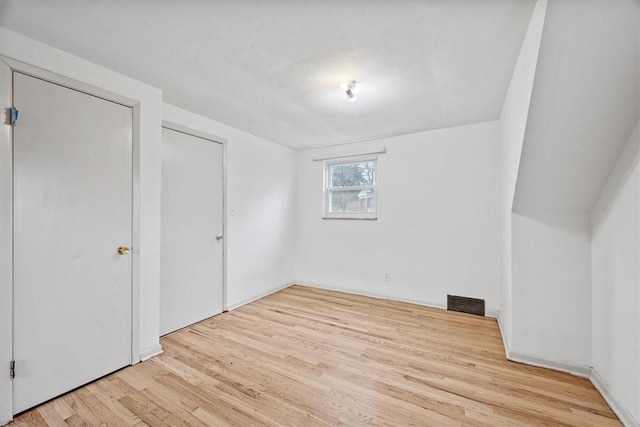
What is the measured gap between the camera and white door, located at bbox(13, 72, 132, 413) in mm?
1648

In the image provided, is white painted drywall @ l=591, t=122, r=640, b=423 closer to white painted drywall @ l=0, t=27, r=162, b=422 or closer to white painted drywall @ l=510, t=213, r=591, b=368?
white painted drywall @ l=510, t=213, r=591, b=368

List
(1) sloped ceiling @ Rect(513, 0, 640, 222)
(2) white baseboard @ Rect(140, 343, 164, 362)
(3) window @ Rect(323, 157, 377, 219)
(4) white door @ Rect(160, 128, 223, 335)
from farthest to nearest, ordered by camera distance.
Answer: (3) window @ Rect(323, 157, 377, 219)
(4) white door @ Rect(160, 128, 223, 335)
(2) white baseboard @ Rect(140, 343, 164, 362)
(1) sloped ceiling @ Rect(513, 0, 640, 222)

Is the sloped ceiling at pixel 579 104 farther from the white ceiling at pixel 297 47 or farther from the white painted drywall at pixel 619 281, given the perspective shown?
the white ceiling at pixel 297 47

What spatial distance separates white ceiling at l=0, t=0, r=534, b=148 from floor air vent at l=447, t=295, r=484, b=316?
7.35 feet

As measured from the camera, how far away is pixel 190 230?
2.88 metres

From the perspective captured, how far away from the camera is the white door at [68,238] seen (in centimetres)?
165

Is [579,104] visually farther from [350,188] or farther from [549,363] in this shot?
[350,188]

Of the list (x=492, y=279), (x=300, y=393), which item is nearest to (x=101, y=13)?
(x=300, y=393)

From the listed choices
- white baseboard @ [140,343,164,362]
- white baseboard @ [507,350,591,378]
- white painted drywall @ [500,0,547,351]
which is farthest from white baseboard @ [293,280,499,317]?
white baseboard @ [140,343,164,362]

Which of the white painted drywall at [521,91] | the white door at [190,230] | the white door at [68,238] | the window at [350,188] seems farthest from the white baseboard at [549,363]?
the white door at [68,238]

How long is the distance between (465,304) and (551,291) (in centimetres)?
130

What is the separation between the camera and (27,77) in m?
1.67

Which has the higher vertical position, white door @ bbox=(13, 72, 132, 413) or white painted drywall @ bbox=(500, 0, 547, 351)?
white painted drywall @ bbox=(500, 0, 547, 351)

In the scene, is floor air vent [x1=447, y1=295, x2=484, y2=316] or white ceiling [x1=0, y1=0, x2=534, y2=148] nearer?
white ceiling [x1=0, y1=0, x2=534, y2=148]
